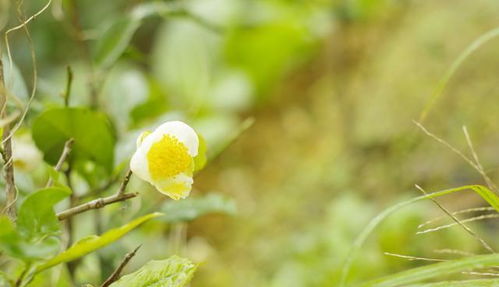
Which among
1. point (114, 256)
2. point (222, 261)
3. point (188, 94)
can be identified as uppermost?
point (114, 256)

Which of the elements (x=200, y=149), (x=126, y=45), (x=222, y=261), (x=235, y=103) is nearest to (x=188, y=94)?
(x=235, y=103)

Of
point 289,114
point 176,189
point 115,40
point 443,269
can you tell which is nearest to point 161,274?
point 176,189

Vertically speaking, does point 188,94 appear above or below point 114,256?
below

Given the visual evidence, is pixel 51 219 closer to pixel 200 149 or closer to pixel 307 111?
pixel 200 149

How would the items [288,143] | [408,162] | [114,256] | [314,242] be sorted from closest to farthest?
[114,256] < [314,242] < [408,162] < [288,143]

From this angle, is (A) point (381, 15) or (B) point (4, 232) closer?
(B) point (4, 232)

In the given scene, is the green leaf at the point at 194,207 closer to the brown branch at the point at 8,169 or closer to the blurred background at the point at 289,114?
the blurred background at the point at 289,114

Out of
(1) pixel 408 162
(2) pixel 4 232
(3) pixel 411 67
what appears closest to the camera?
(2) pixel 4 232

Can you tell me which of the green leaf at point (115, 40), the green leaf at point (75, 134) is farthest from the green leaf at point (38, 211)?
the green leaf at point (115, 40)
